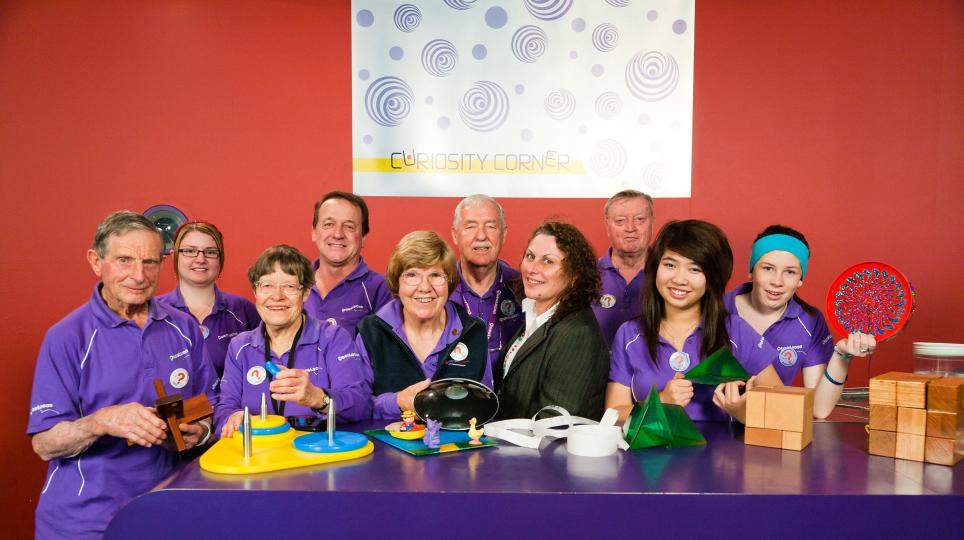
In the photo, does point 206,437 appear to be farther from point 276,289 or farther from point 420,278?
point 420,278

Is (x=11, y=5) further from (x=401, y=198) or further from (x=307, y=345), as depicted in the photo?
(x=307, y=345)

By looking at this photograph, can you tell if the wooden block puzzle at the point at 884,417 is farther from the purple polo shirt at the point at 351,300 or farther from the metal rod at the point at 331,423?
the purple polo shirt at the point at 351,300

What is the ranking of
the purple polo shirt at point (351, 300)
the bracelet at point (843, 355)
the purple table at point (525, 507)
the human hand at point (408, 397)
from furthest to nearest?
the purple polo shirt at point (351, 300) → the bracelet at point (843, 355) → the human hand at point (408, 397) → the purple table at point (525, 507)

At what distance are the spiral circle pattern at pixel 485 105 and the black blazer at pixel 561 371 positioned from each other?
2.39m

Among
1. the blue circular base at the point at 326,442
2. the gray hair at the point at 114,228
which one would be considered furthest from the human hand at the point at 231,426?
the gray hair at the point at 114,228

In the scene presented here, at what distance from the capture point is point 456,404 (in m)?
2.03

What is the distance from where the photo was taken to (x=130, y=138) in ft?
15.0

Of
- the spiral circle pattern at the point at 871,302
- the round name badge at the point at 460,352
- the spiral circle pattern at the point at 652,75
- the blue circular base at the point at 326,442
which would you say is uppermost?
the spiral circle pattern at the point at 652,75

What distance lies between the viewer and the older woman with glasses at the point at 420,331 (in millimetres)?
2549

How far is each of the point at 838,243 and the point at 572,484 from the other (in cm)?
392

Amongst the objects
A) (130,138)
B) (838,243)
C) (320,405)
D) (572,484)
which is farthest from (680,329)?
(130,138)

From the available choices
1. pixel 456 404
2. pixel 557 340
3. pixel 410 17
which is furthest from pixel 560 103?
pixel 456 404

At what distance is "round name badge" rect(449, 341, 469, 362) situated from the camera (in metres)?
2.60

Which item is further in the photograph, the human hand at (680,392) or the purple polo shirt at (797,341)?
the purple polo shirt at (797,341)
